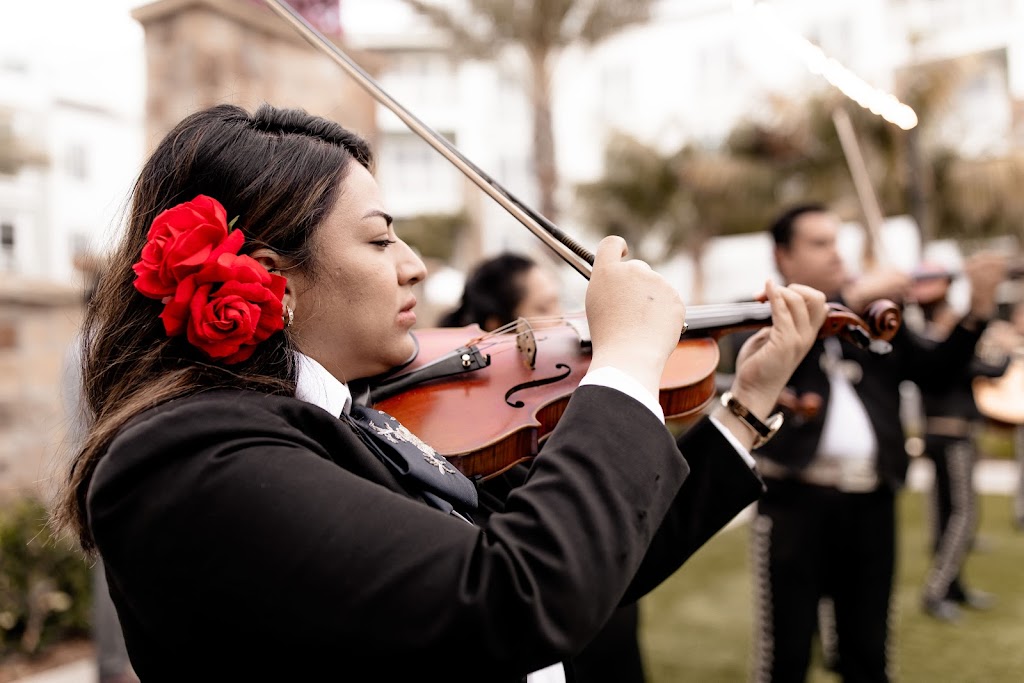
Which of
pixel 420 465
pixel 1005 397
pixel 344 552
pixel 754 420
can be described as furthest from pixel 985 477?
pixel 344 552

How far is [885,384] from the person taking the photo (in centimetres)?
366

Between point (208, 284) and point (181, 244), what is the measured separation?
0.06m

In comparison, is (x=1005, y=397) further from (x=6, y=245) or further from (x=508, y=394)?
(x=6, y=245)

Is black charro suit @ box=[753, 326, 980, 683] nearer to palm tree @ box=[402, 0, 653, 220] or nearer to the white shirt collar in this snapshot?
the white shirt collar

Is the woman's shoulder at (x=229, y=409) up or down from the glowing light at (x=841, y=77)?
down

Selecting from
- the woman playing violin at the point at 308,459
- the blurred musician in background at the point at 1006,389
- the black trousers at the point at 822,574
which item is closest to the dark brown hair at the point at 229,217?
the woman playing violin at the point at 308,459

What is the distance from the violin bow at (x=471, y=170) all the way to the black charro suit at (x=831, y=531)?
2443 millimetres

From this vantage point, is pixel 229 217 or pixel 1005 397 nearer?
pixel 229 217

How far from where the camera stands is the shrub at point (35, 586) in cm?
428

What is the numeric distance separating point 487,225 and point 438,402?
30366mm

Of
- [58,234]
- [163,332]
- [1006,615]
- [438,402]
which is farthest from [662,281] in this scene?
[58,234]

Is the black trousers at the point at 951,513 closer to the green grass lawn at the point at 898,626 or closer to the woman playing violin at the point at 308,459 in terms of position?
the green grass lawn at the point at 898,626

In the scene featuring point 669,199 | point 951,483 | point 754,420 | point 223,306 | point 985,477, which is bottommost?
point 985,477

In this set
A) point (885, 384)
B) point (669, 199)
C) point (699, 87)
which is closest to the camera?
point (885, 384)
